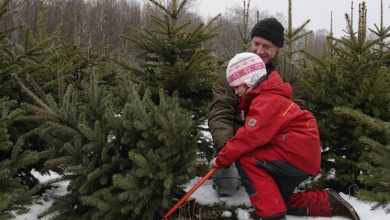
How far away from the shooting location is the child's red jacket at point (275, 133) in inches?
124

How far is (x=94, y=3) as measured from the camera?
3634 centimetres

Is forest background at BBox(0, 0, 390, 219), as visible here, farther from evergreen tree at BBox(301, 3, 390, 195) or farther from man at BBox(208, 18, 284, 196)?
man at BBox(208, 18, 284, 196)

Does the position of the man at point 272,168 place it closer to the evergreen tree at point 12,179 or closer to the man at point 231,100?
the man at point 231,100

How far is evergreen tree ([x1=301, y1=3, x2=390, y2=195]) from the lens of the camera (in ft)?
12.8

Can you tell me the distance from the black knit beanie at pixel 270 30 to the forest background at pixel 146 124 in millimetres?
357

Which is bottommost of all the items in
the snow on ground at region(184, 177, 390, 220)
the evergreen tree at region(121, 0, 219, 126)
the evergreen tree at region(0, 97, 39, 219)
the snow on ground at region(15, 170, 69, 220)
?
the snow on ground at region(184, 177, 390, 220)

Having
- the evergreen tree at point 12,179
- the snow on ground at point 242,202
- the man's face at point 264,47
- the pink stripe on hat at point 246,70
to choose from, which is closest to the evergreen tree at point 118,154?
the evergreen tree at point 12,179

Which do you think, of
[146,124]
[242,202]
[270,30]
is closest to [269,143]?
[242,202]

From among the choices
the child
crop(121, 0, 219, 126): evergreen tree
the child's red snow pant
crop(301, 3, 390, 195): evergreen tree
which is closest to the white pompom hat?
the child

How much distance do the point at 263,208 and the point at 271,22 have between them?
5.71 feet

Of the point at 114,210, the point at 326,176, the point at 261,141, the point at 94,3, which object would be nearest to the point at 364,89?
the point at 326,176

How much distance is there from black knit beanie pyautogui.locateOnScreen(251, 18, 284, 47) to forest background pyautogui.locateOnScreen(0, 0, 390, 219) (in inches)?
14.1

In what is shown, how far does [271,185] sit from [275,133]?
44cm

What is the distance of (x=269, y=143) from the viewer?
10.8ft
